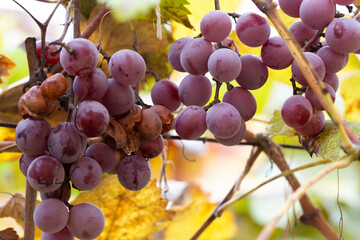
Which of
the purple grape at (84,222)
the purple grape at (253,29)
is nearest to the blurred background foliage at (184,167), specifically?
the purple grape at (253,29)

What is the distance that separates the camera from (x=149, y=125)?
46cm

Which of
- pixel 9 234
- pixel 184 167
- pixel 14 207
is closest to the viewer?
pixel 9 234

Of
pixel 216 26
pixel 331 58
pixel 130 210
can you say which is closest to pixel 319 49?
pixel 331 58

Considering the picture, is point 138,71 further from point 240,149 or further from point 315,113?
point 240,149

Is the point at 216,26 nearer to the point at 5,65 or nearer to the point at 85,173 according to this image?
the point at 85,173

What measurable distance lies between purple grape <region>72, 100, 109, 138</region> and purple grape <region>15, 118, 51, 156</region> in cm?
4

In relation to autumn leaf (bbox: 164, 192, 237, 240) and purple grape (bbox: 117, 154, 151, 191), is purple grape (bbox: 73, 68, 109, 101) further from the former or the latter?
autumn leaf (bbox: 164, 192, 237, 240)

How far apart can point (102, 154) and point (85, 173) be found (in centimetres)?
4

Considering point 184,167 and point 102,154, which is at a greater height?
point 102,154

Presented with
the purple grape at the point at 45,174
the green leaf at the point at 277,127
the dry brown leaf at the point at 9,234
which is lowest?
the dry brown leaf at the point at 9,234

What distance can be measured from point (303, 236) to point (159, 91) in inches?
33.4

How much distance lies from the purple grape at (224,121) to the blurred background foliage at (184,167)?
128mm

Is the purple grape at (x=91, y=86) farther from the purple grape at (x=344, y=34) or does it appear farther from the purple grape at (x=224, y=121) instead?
the purple grape at (x=344, y=34)

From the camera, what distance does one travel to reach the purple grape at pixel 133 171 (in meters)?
0.47
